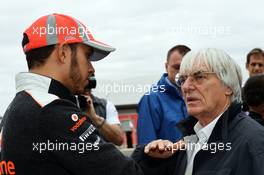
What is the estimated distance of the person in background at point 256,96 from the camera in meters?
3.65

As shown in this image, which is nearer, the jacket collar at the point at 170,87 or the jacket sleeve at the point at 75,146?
the jacket sleeve at the point at 75,146

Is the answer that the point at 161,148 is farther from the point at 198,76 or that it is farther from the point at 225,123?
the point at 198,76

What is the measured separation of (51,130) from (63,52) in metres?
0.47

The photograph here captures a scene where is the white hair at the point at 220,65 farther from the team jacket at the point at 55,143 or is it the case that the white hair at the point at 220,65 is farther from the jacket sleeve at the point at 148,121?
the jacket sleeve at the point at 148,121

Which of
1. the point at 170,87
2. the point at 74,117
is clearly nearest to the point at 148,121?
the point at 170,87

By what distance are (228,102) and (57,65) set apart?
92 centimetres

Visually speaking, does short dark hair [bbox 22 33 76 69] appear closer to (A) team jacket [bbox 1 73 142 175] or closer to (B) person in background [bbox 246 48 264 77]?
(A) team jacket [bbox 1 73 142 175]

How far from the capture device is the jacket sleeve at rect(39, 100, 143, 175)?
2262 mm

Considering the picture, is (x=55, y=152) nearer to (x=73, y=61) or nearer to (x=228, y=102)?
(x=73, y=61)

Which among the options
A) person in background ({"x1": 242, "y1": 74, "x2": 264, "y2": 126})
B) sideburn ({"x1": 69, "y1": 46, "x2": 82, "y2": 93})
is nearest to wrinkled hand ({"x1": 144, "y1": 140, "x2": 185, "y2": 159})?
sideburn ({"x1": 69, "y1": 46, "x2": 82, "y2": 93})

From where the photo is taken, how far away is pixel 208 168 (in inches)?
96.8

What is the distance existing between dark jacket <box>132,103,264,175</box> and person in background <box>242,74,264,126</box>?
3.64ft

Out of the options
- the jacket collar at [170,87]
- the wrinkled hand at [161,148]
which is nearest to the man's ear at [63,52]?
the wrinkled hand at [161,148]

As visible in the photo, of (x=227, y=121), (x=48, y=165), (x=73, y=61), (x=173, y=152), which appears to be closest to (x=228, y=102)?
(x=227, y=121)
